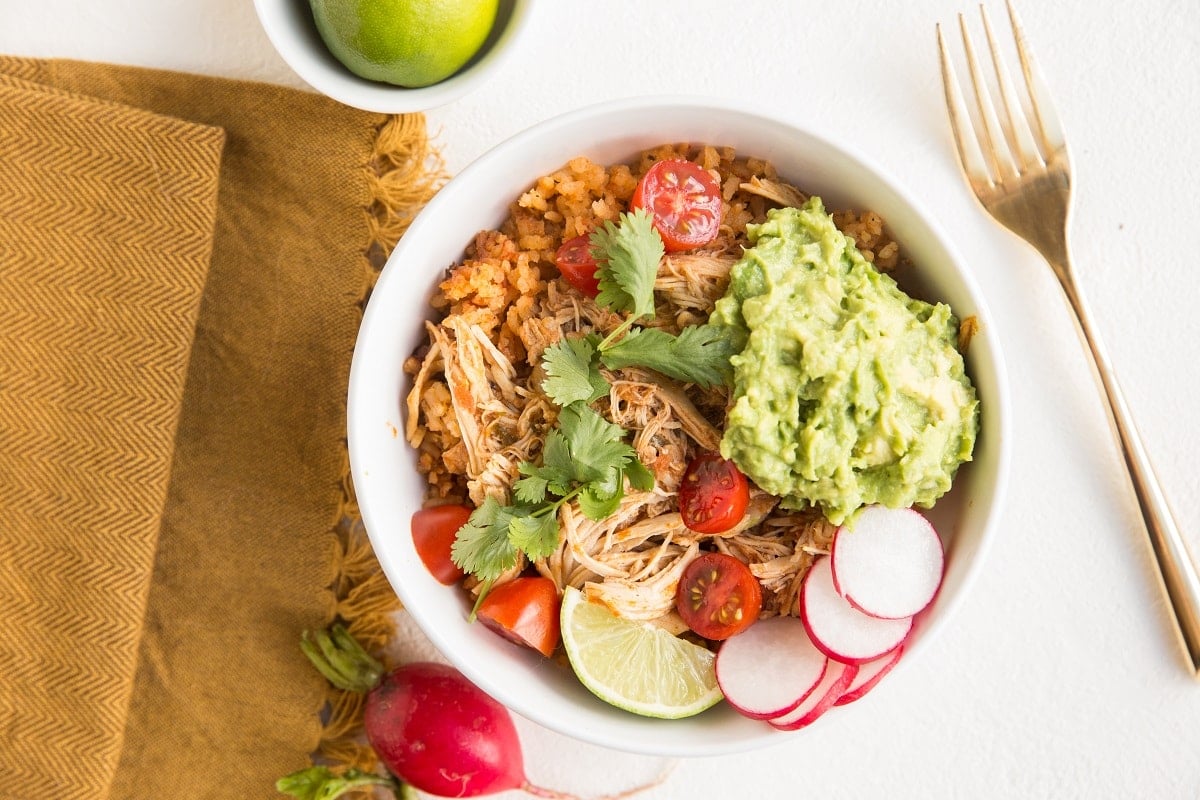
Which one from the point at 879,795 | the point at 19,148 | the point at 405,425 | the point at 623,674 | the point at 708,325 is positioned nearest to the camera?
the point at 708,325

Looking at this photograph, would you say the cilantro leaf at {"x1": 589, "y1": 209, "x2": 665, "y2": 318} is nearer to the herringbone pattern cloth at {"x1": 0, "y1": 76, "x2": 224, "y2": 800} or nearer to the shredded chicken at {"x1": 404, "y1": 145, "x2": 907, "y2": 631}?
the shredded chicken at {"x1": 404, "y1": 145, "x2": 907, "y2": 631}

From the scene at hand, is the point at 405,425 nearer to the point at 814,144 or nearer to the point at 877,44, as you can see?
the point at 814,144

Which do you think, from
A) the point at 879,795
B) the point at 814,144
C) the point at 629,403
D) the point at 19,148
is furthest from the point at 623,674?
the point at 19,148

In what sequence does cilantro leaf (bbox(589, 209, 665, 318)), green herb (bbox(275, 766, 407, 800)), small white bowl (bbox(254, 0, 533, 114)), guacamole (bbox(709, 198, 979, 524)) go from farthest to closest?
green herb (bbox(275, 766, 407, 800)) < small white bowl (bbox(254, 0, 533, 114)) < cilantro leaf (bbox(589, 209, 665, 318)) < guacamole (bbox(709, 198, 979, 524))

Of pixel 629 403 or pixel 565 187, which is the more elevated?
pixel 565 187

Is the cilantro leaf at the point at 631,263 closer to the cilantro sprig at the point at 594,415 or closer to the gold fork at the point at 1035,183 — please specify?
the cilantro sprig at the point at 594,415

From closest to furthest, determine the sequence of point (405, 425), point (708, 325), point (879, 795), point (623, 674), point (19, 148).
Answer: point (708, 325)
point (623, 674)
point (405, 425)
point (19, 148)
point (879, 795)

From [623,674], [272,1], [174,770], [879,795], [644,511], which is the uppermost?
[272,1]

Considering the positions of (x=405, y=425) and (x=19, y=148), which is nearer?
(x=405, y=425)

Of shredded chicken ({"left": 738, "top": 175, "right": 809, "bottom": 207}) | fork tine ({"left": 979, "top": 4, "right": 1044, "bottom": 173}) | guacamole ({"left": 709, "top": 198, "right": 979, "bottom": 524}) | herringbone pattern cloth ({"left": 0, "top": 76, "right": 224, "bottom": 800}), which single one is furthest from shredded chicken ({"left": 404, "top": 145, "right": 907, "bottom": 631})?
herringbone pattern cloth ({"left": 0, "top": 76, "right": 224, "bottom": 800})
